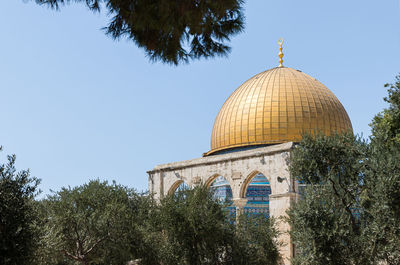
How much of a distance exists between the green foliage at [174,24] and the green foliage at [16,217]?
4851 mm

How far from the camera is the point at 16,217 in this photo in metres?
9.48

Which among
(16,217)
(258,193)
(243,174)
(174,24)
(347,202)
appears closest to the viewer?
(174,24)

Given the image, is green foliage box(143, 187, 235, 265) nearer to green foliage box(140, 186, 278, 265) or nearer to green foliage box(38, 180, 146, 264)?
green foliage box(140, 186, 278, 265)

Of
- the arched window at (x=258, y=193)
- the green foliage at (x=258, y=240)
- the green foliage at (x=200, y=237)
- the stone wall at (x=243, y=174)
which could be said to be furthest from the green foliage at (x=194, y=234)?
the arched window at (x=258, y=193)

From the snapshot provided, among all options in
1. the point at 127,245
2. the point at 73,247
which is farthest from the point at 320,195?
the point at 73,247

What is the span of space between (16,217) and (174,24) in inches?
224

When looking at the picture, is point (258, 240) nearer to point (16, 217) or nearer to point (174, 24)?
point (16, 217)

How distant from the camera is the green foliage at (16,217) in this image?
30.3ft

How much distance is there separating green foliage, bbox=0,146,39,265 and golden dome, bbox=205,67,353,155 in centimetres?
1351

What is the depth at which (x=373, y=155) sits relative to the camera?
497 inches

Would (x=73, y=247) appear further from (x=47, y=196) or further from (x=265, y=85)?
(x=265, y=85)

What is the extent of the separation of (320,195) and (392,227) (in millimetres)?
1909

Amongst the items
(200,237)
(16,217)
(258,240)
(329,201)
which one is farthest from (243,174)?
(16,217)

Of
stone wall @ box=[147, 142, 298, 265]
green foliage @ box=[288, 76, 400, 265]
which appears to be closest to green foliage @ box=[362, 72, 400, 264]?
green foliage @ box=[288, 76, 400, 265]
